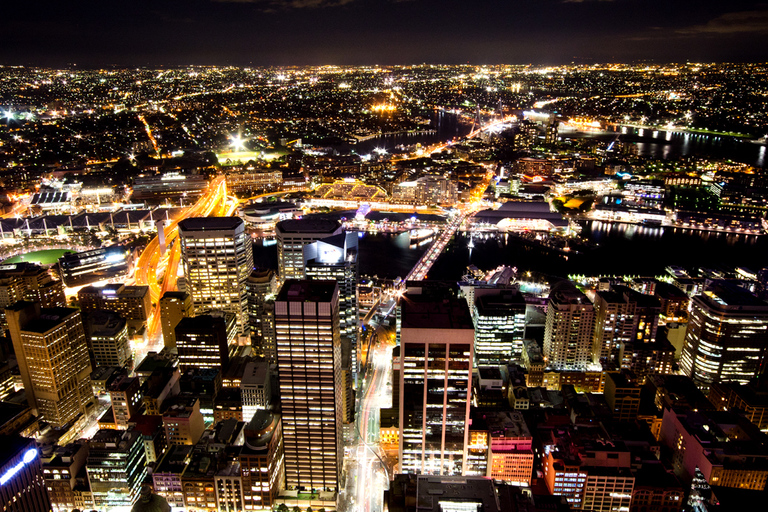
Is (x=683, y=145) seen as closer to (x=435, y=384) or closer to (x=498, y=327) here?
(x=498, y=327)

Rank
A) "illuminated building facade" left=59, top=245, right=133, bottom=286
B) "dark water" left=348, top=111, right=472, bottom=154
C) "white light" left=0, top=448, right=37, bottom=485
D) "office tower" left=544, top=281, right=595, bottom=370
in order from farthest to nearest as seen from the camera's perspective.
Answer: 1. "dark water" left=348, top=111, right=472, bottom=154
2. "illuminated building facade" left=59, top=245, right=133, bottom=286
3. "office tower" left=544, top=281, right=595, bottom=370
4. "white light" left=0, top=448, right=37, bottom=485

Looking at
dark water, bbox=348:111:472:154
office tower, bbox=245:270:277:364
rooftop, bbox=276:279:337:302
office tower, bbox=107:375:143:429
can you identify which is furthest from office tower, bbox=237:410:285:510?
dark water, bbox=348:111:472:154

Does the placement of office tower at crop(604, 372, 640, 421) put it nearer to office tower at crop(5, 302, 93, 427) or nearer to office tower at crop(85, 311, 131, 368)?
office tower at crop(5, 302, 93, 427)

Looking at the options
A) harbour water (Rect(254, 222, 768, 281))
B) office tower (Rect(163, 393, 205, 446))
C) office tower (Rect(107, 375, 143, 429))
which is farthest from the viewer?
harbour water (Rect(254, 222, 768, 281))

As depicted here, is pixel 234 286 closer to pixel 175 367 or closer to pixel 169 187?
pixel 175 367

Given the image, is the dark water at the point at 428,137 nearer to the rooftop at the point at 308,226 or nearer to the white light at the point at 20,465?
the rooftop at the point at 308,226

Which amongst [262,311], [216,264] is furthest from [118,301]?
[262,311]

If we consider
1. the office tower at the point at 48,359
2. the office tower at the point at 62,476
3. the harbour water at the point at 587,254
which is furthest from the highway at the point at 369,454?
the office tower at the point at 48,359

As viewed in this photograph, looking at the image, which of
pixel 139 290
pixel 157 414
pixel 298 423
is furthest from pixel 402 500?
pixel 139 290
